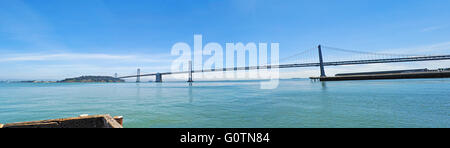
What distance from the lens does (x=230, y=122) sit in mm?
6512

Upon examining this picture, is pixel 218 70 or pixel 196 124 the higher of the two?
pixel 218 70

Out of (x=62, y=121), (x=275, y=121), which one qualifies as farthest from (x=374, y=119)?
(x=62, y=121)
